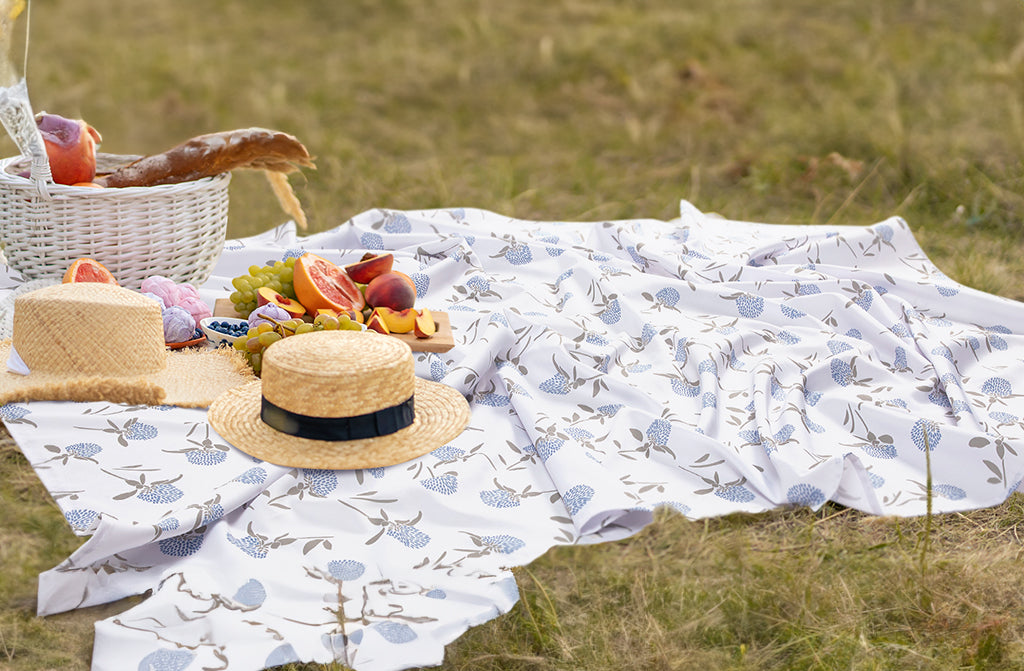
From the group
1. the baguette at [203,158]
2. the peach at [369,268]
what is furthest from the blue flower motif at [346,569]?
the baguette at [203,158]

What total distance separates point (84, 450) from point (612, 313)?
7.65 feet

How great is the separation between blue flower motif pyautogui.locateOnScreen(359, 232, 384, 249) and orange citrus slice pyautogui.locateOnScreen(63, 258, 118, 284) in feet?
4.93

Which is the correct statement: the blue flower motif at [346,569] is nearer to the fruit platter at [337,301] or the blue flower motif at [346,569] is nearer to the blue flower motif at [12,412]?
the fruit platter at [337,301]

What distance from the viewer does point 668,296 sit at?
4.75 meters

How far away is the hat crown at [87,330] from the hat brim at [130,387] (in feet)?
0.16

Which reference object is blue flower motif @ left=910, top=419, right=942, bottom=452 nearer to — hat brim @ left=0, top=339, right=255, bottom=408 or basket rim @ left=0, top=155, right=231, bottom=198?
hat brim @ left=0, top=339, right=255, bottom=408

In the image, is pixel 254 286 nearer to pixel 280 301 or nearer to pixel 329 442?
pixel 280 301

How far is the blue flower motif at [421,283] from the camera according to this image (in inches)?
186

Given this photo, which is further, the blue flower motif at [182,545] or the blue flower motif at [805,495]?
the blue flower motif at [805,495]

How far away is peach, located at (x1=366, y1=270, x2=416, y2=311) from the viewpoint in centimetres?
420

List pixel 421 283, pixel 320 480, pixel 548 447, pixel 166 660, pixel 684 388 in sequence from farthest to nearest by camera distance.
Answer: pixel 421 283
pixel 684 388
pixel 548 447
pixel 320 480
pixel 166 660

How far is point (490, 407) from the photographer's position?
380cm

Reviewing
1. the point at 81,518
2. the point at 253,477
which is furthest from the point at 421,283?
the point at 81,518

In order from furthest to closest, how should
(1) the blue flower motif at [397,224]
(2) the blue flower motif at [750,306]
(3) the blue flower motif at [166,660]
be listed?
(1) the blue flower motif at [397,224] < (2) the blue flower motif at [750,306] < (3) the blue flower motif at [166,660]
